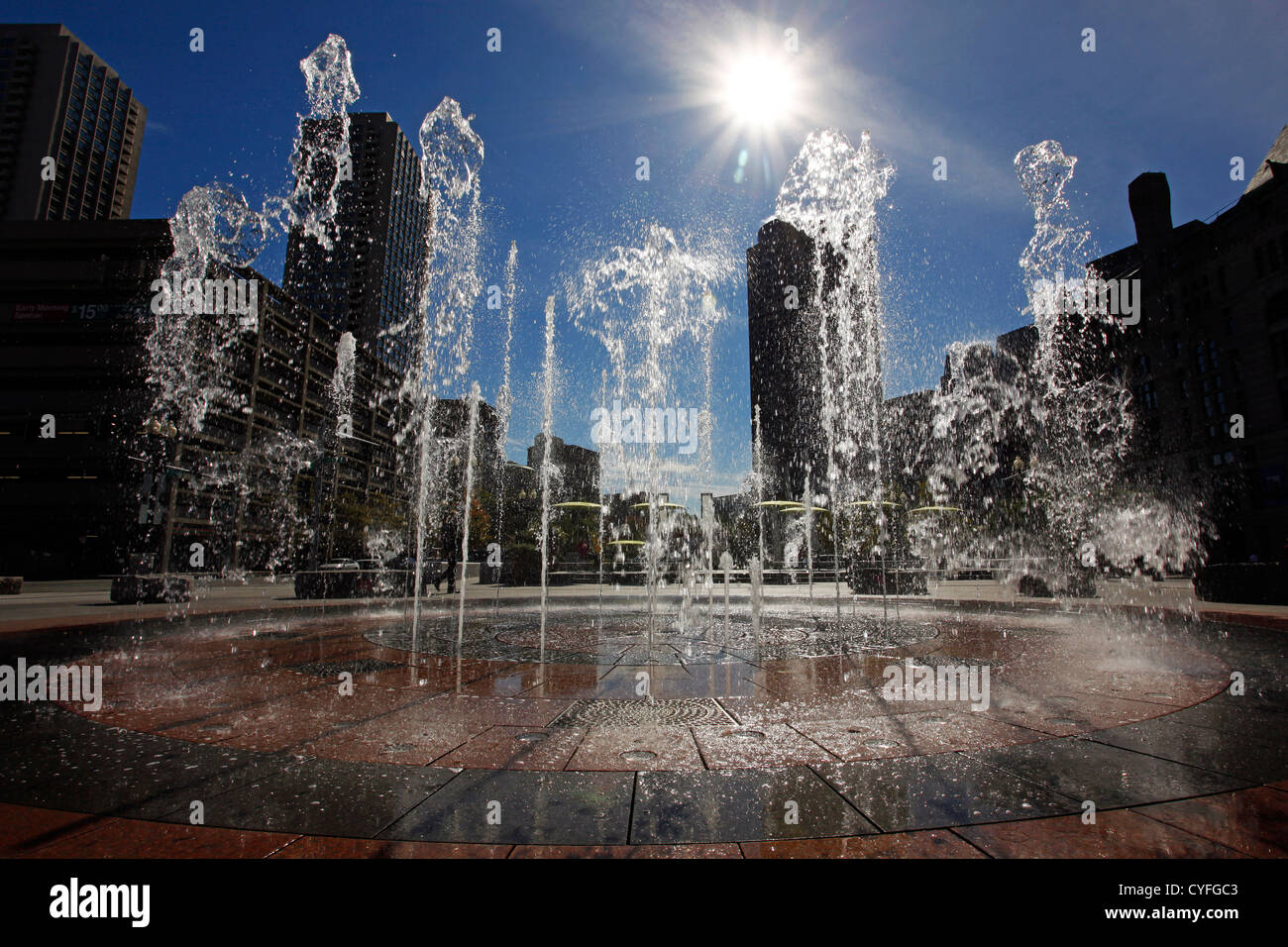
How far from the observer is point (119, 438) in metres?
46.3

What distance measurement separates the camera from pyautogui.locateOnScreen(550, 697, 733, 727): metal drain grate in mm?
4102

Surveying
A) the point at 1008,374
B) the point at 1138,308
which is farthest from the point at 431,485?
the point at 1008,374

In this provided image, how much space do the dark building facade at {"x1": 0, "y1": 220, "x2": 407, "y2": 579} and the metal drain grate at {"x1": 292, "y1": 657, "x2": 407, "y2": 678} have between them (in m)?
35.1

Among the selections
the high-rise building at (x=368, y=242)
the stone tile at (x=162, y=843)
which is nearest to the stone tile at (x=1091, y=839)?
the stone tile at (x=162, y=843)

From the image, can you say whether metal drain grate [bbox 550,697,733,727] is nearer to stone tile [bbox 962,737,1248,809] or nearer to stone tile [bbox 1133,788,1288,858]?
stone tile [bbox 962,737,1248,809]

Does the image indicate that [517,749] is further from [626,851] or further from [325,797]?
[626,851]

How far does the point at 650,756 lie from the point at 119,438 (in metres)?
60.0

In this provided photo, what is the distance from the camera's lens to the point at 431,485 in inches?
1986

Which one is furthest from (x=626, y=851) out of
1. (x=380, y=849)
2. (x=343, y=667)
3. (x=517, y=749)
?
(x=343, y=667)

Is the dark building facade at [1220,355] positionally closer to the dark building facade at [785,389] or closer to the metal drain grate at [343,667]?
the dark building facade at [785,389]
